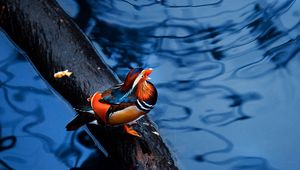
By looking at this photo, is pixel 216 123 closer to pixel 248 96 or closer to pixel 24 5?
pixel 248 96

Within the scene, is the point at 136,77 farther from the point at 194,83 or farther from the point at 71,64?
the point at 194,83

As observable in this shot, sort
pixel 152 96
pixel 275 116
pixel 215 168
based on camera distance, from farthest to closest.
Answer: pixel 275 116, pixel 215 168, pixel 152 96

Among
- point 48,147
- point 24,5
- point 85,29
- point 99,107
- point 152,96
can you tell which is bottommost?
point 48,147

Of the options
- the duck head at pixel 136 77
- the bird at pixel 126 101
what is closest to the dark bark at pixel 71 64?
the bird at pixel 126 101

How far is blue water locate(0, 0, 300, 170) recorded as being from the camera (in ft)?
8.98

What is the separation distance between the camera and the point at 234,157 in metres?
2.74

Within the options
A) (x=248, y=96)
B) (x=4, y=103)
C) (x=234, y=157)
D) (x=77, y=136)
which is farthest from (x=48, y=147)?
(x=248, y=96)

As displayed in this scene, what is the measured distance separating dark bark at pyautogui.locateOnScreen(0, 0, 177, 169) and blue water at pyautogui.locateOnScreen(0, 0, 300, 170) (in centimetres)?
23

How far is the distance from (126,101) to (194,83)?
1199 mm

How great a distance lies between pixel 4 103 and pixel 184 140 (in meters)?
1.26

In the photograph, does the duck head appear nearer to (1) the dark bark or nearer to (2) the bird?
(2) the bird

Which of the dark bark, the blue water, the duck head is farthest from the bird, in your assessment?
the blue water

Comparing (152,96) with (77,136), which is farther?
(77,136)

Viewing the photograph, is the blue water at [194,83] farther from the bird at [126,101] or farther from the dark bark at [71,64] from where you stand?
the bird at [126,101]
